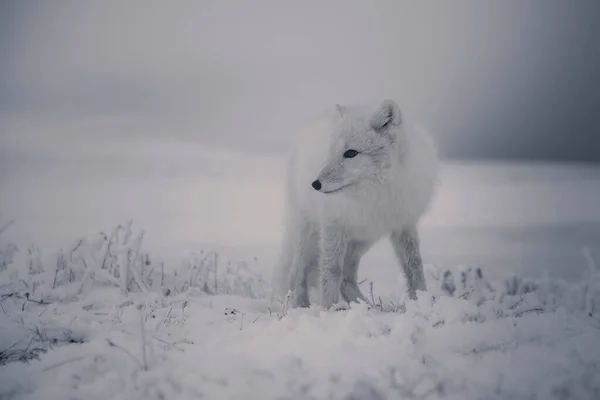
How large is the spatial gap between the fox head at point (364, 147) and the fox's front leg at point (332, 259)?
2.16ft

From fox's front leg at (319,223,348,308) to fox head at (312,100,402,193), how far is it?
658 millimetres

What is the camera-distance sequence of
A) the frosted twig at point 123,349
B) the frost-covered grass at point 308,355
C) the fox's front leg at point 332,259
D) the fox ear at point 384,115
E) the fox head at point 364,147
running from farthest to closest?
the fox's front leg at point 332,259 < the fox ear at point 384,115 < the fox head at point 364,147 < the frosted twig at point 123,349 < the frost-covered grass at point 308,355

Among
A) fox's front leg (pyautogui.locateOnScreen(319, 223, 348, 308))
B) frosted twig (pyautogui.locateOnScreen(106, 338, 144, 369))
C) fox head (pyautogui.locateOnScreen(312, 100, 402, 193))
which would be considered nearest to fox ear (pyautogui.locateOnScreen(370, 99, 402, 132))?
fox head (pyautogui.locateOnScreen(312, 100, 402, 193))

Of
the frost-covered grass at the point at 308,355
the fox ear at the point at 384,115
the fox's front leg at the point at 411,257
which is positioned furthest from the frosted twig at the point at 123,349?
the fox's front leg at the point at 411,257

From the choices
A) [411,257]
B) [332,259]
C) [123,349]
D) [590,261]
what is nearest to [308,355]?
[123,349]

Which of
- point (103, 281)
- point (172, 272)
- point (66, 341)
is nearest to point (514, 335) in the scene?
point (66, 341)

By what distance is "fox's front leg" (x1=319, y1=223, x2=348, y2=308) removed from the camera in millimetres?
5473

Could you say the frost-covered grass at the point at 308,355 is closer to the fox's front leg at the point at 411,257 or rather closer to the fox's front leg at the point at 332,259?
the fox's front leg at the point at 332,259

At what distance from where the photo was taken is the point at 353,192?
5121mm

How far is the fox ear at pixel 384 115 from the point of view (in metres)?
5.09

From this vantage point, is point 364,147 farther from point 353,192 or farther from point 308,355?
point 308,355

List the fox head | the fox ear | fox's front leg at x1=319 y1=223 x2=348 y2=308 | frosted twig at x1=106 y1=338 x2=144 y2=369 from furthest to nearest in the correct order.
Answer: fox's front leg at x1=319 y1=223 x2=348 y2=308
the fox ear
the fox head
frosted twig at x1=106 y1=338 x2=144 y2=369

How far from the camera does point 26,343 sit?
3.36 meters

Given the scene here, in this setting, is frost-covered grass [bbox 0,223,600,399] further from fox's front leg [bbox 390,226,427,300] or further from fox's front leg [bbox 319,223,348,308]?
fox's front leg [bbox 390,226,427,300]
